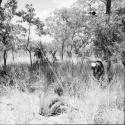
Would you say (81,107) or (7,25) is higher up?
(7,25)

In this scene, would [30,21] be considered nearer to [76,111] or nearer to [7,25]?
[7,25]

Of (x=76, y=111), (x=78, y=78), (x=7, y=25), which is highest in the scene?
(x=7, y=25)

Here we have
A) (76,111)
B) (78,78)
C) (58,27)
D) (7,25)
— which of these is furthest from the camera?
(58,27)

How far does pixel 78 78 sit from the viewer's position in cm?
595

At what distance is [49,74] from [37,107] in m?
2.50

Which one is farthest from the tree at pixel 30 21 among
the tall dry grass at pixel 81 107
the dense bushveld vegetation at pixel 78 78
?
the tall dry grass at pixel 81 107

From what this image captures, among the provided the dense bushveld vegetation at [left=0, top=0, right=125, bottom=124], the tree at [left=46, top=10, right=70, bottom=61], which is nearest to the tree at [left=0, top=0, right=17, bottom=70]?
the dense bushveld vegetation at [left=0, top=0, right=125, bottom=124]

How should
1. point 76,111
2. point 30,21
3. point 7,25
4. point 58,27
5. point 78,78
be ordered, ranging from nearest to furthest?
1. point 76,111
2. point 78,78
3. point 7,25
4. point 30,21
5. point 58,27

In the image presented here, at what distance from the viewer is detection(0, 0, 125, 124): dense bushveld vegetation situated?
13.9 ft

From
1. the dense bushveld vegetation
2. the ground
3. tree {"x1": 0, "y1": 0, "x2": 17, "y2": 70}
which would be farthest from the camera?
tree {"x1": 0, "y1": 0, "x2": 17, "y2": 70}

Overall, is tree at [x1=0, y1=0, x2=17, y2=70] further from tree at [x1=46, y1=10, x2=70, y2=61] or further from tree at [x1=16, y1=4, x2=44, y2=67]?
tree at [x1=46, y1=10, x2=70, y2=61]

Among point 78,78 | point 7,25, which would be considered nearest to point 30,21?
point 7,25

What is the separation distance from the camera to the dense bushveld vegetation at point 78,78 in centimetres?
425

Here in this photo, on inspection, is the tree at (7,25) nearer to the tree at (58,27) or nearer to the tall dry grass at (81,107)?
the tall dry grass at (81,107)
